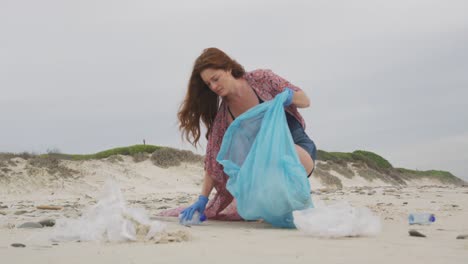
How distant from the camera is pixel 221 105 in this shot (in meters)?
5.04

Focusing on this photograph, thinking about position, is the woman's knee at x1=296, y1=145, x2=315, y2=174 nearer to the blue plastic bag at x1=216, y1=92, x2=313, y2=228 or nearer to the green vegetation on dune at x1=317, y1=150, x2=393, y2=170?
the blue plastic bag at x1=216, y1=92, x2=313, y2=228

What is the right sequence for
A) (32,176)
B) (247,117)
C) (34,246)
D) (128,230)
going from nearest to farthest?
(34,246), (128,230), (247,117), (32,176)

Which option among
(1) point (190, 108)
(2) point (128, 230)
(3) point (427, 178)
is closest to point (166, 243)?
(2) point (128, 230)

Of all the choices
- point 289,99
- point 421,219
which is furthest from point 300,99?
point 421,219

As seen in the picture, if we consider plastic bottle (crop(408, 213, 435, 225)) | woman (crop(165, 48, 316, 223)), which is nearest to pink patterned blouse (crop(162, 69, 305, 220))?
woman (crop(165, 48, 316, 223))

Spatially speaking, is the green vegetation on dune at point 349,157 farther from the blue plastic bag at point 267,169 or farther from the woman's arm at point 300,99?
the blue plastic bag at point 267,169

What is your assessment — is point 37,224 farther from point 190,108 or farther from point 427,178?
point 427,178

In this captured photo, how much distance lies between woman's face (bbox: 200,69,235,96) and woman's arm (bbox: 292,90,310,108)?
562mm

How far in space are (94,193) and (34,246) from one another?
975 centimetres

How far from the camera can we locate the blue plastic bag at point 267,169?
4184 millimetres

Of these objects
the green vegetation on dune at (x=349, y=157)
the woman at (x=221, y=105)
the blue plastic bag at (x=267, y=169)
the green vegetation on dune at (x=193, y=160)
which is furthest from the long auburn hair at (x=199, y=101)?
the green vegetation on dune at (x=349, y=157)

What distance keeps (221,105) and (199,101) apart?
212 millimetres

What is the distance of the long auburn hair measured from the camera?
475 centimetres

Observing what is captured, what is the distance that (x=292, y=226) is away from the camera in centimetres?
435
